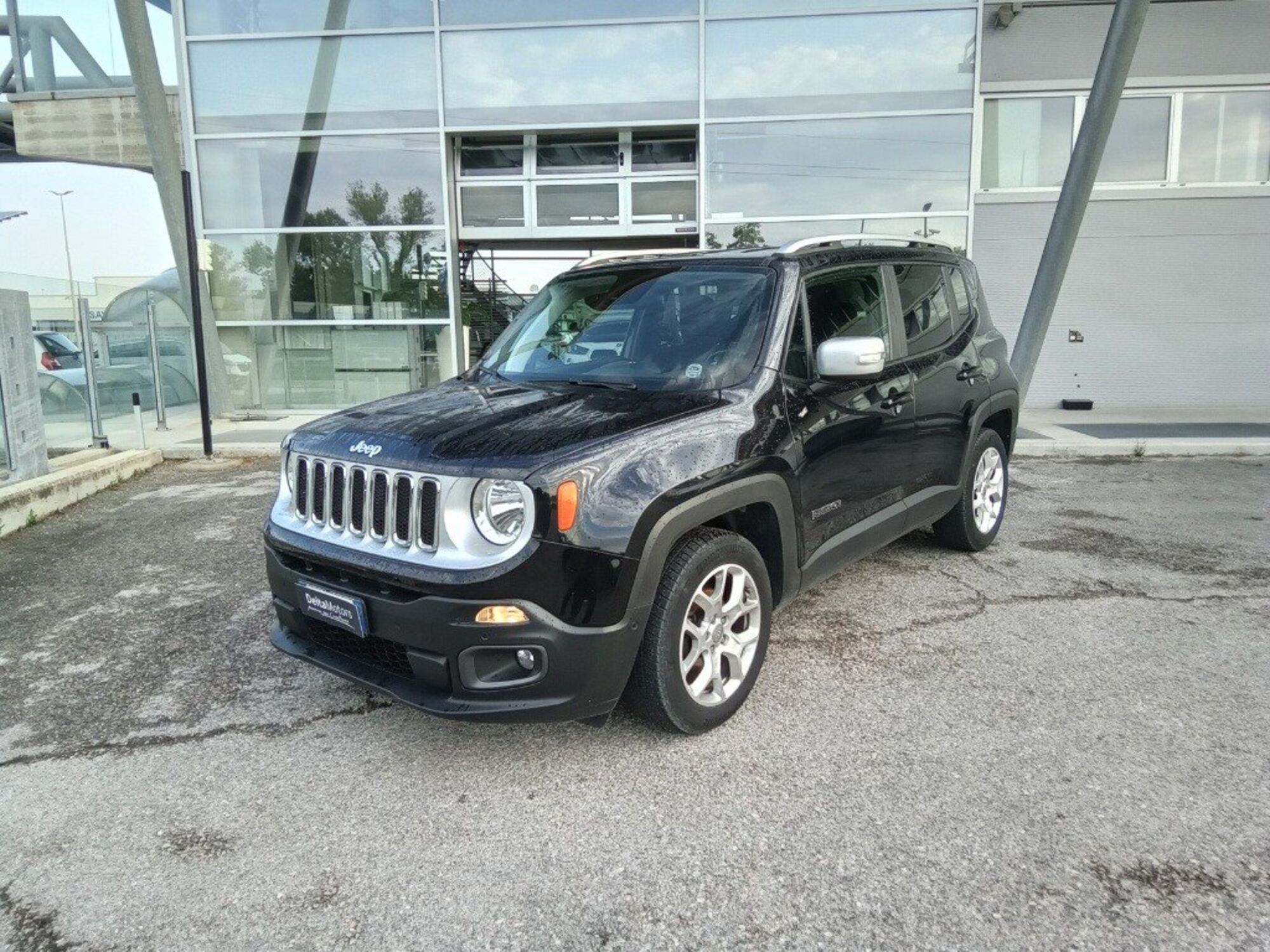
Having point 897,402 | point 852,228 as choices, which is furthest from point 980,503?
point 852,228

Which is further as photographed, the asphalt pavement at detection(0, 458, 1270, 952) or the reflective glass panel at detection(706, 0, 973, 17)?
the reflective glass panel at detection(706, 0, 973, 17)

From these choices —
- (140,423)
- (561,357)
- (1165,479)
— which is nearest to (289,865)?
(561,357)

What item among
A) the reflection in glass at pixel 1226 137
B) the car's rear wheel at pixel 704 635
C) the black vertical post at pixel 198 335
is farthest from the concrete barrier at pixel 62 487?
the reflection in glass at pixel 1226 137

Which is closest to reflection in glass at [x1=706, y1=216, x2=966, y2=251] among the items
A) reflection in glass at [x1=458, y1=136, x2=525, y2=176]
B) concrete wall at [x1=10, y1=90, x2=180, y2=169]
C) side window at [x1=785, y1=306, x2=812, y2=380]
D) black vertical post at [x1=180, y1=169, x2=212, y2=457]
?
reflection in glass at [x1=458, y1=136, x2=525, y2=176]

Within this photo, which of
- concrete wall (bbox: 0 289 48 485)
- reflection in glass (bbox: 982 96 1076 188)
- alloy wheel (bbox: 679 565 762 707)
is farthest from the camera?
reflection in glass (bbox: 982 96 1076 188)

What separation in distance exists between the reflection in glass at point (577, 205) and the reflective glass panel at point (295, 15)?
2.76m

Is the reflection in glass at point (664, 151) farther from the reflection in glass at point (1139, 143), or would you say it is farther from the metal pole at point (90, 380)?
the metal pole at point (90, 380)

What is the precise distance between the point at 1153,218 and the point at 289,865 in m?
13.3

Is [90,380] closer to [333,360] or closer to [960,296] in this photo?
[333,360]

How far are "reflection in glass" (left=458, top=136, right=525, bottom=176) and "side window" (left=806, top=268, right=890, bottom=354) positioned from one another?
940 cm

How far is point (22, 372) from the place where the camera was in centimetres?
760

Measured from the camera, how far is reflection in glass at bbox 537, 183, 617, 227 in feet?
41.7

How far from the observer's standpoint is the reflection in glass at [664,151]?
12.4 metres

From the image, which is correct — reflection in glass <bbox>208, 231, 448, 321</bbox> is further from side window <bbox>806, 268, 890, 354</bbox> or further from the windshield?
side window <bbox>806, 268, 890, 354</bbox>
